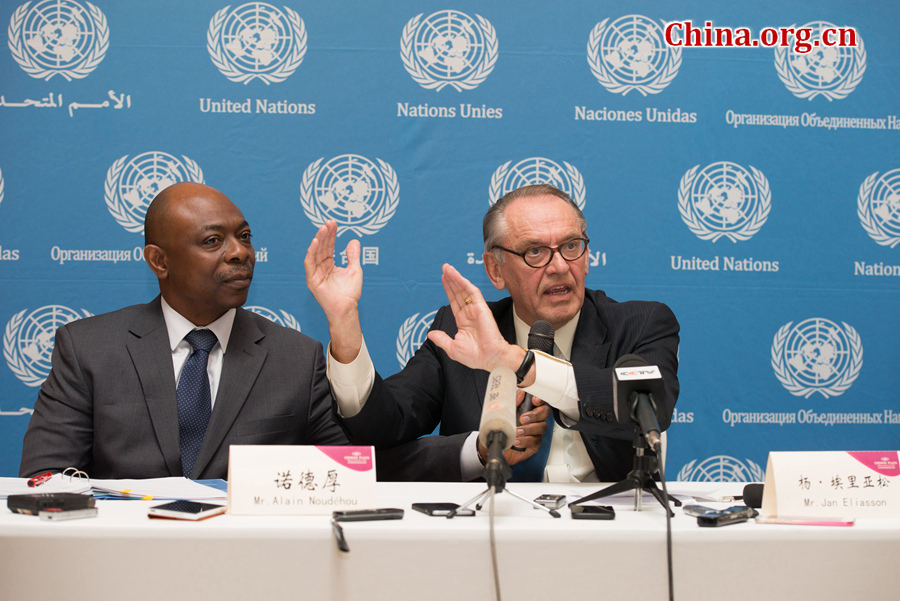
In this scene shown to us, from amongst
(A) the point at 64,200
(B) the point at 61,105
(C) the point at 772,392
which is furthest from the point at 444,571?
(B) the point at 61,105

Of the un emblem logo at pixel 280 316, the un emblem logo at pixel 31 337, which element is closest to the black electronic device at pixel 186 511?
the un emblem logo at pixel 280 316

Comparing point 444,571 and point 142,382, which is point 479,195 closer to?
point 142,382

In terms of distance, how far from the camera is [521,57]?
9.83ft

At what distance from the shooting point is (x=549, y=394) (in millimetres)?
1819

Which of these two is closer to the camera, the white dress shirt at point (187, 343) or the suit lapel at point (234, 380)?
the suit lapel at point (234, 380)

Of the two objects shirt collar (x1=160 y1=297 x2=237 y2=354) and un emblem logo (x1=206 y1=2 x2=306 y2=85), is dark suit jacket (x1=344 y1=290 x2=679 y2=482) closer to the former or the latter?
shirt collar (x1=160 y1=297 x2=237 y2=354)

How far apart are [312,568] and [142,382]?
1.17 m

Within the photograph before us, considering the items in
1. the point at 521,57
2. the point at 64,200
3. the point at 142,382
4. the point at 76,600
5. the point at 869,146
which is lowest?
the point at 76,600

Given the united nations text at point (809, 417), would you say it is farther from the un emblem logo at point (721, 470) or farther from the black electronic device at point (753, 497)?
the black electronic device at point (753, 497)

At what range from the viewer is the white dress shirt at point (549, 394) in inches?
70.8

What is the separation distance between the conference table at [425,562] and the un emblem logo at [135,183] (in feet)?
6.52

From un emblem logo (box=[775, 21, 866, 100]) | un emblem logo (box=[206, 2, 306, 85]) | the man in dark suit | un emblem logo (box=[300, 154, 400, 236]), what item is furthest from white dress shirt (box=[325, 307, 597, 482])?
un emblem logo (box=[775, 21, 866, 100])

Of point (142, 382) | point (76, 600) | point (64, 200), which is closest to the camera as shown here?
point (76, 600)

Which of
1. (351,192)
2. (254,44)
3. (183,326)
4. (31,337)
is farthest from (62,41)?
(183,326)
